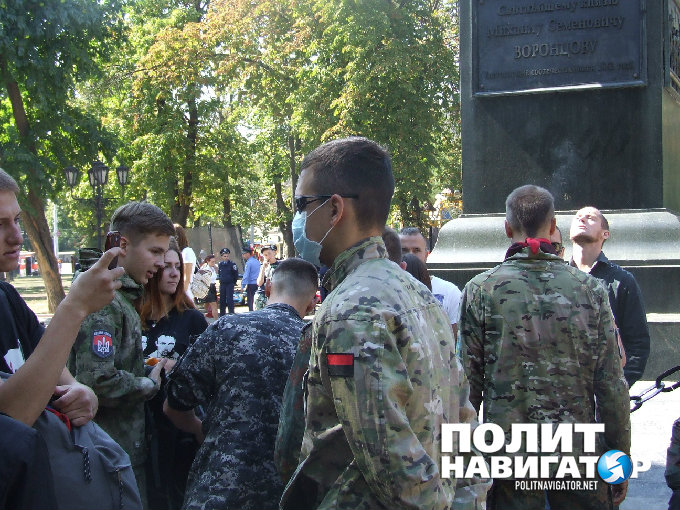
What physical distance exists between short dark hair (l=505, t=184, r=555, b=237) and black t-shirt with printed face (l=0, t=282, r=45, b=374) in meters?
2.29

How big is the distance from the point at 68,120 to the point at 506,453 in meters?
22.3

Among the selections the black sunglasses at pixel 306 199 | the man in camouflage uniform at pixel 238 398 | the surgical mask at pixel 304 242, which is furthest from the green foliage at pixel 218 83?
the black sunglasses at pixel 306 199

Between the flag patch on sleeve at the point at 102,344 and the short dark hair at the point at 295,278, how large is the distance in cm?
74

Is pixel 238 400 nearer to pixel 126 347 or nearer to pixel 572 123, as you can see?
pixel 126 347

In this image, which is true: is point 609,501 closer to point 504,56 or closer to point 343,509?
point 343,509

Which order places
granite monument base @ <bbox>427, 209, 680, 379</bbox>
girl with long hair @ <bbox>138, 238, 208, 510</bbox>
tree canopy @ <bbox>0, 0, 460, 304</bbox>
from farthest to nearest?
1. tree canopy @ <bbox>0, 0, 460, 304</bbox>
2. granite monument base @ <bbox>427, 209, 680, 379</bbox>
3. girl with long hair @ <bbox>138, 238, 208, 510</bbox>

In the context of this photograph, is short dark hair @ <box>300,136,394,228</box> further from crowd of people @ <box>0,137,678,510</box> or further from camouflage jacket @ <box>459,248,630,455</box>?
camouflage jacket @ <box>459,248,630,455</box>

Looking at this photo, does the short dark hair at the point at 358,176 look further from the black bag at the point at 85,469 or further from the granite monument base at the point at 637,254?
the granite monument base at the point at 637,254

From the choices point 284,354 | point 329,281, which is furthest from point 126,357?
point 329,281

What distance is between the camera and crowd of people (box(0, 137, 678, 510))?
2.08m

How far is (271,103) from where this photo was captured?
3100 centimetres

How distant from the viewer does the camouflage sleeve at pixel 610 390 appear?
146 inches

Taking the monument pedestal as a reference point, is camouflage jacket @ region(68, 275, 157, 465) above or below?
below

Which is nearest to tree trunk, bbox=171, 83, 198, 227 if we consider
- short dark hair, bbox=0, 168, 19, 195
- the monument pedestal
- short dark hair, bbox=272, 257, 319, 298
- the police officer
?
the police officer
